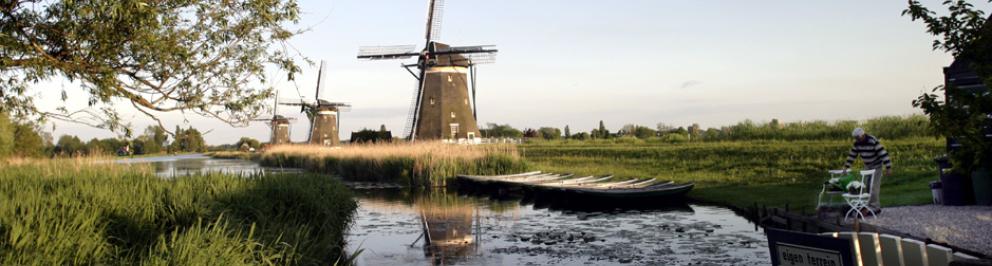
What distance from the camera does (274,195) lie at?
36.1 feet

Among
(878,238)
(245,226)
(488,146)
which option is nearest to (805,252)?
(878,238)

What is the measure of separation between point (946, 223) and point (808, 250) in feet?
16.8

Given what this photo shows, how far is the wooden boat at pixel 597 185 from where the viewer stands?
18.0 metres

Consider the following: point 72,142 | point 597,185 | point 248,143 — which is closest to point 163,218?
point 597,185

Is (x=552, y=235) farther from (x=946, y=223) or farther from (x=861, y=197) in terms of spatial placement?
(x=946, y=223)

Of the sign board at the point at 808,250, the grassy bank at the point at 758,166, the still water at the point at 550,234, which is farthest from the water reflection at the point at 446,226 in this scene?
the grassy bank at the point at 758,166

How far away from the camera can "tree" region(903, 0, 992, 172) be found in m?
7.21

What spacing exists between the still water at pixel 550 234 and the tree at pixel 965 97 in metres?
3.32

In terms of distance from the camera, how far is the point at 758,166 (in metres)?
26.9

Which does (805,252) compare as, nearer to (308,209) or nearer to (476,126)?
(308,209)

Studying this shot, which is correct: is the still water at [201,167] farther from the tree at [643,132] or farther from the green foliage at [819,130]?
the tree at [643,132]

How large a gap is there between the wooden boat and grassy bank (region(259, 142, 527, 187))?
1508 mm

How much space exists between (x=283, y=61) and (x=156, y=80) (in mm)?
1304

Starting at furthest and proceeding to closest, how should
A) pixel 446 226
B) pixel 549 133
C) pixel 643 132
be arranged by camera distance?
pixel 549 133
pixel 643 132
pixel 446 226
